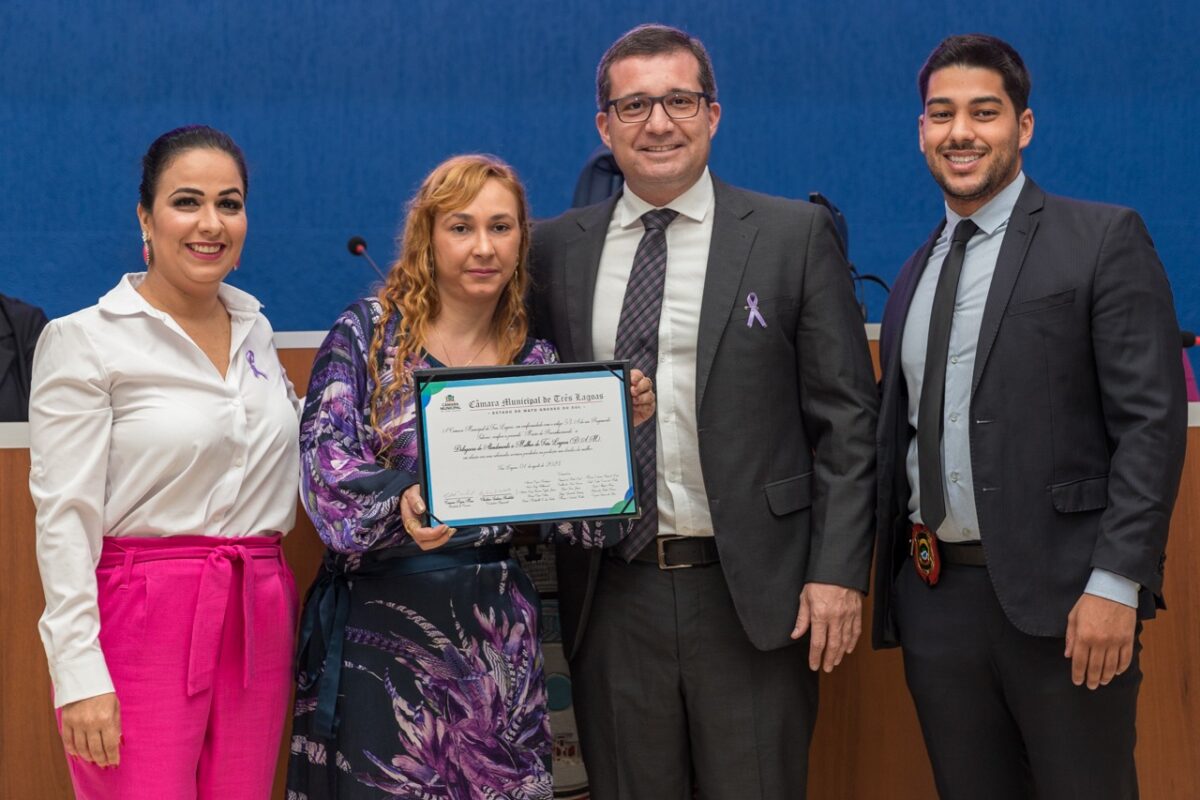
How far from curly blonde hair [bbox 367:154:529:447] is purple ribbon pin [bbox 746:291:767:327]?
36cm

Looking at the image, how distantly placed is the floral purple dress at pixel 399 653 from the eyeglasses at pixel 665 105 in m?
0.59

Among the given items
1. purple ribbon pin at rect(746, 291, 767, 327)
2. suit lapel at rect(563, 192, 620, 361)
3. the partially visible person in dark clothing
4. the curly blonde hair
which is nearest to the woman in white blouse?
the curly blonde hair

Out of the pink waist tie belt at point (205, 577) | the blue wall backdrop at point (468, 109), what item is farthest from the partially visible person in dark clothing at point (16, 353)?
the blue wall backdrop at point (468, 109)

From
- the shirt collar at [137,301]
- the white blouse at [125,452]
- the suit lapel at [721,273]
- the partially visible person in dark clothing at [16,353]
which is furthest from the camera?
the partially visible person in dark clothing at [16,353]

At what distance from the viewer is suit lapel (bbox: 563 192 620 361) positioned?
→ 2.04 meters

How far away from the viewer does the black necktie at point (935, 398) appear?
192cm

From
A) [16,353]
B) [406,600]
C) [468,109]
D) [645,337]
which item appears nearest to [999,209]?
[645,337]

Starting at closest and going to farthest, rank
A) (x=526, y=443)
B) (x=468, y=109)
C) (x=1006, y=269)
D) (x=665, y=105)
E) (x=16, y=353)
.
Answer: (x=526, y=443) < (x=1006, y=269) < (x=665, y=105) < (x=16, y=353) < (x=468, y=109)

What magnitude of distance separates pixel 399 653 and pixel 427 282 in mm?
573

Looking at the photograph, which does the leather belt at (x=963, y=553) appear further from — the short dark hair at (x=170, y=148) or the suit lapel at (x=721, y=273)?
the short dark hair at (x=170, y=148)

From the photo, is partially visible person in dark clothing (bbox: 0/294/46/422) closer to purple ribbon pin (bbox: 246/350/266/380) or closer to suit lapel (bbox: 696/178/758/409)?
purple ribbon pin (bbox: 246/350/266/380)

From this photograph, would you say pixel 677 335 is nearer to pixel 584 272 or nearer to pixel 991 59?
pixel 584 272

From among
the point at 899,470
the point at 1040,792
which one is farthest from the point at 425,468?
the point at 1040,792

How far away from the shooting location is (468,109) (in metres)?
4.59
